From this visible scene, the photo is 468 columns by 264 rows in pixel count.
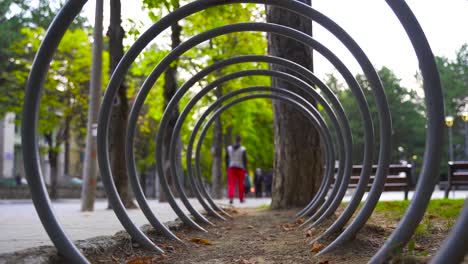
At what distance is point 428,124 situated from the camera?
273cm

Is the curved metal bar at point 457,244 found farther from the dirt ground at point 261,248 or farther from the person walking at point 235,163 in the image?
the person walking at point 235,163

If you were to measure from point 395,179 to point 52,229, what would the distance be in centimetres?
1150

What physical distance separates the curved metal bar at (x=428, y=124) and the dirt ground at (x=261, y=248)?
264 mm

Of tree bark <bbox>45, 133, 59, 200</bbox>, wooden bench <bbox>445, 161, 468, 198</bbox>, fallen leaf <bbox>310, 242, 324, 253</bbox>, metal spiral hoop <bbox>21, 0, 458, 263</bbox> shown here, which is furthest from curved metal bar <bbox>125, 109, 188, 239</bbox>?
tree bark <bbox>45, 133, 59, 200</bbox>

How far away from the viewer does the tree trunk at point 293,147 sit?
9547mm

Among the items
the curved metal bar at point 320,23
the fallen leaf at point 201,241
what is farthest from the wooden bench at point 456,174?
the curved metal bar at point 320,23

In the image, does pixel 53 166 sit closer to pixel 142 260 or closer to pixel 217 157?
pixel 217 157

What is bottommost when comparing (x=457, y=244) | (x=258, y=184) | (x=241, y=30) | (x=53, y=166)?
(x=457, y=244)

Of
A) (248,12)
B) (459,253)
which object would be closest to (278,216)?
(459,253)

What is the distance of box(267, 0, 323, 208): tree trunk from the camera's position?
9.55m

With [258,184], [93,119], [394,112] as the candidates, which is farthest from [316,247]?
[258,184]

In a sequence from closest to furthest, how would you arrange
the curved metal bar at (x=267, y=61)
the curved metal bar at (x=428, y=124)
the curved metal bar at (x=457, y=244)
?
1. the curved metal bar at (x=457, y=244)
2. the curved metal bar at (x=428, y=124)
3. the curved metal bar at (x=267, y=61)

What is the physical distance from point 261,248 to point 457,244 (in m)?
3.19

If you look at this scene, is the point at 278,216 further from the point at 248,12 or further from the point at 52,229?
the point at 248,12
